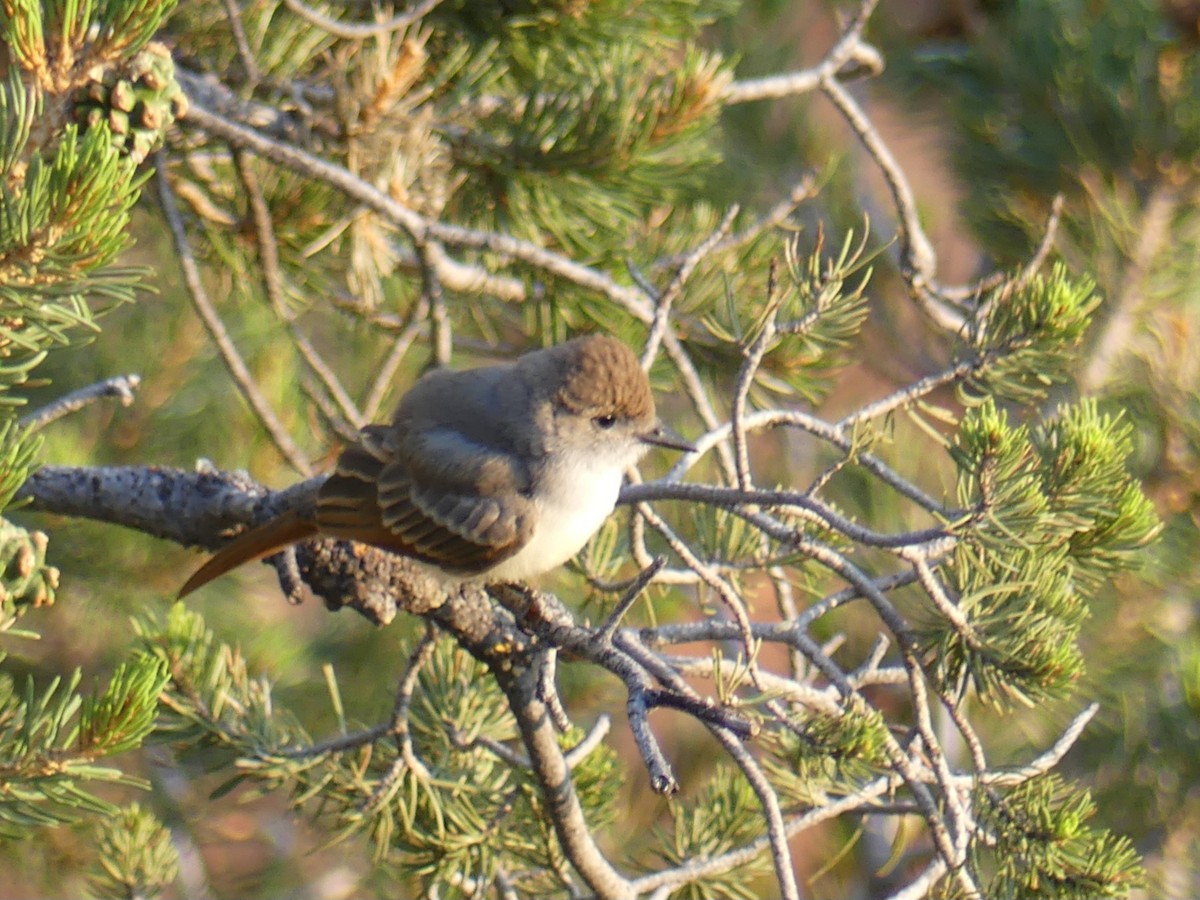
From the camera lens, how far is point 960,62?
12.9 ft

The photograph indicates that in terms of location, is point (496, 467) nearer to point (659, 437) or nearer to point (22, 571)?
point (659, 437)

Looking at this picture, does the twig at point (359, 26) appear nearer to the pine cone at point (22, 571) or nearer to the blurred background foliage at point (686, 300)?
the blurred background foliage at point (686, 300)

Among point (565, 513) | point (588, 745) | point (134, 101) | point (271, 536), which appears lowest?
point (588, 745)

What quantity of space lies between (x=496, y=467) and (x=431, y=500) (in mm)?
158

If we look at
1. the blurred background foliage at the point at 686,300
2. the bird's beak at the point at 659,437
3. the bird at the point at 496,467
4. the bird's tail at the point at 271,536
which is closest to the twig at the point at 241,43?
the blurred background foliage at the point at 686,300

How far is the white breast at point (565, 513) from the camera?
256 cm

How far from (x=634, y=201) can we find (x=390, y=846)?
54.7 inches

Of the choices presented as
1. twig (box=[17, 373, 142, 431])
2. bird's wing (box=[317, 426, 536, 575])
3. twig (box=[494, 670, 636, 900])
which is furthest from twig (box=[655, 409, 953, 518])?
twig (box=[17, 373, 142, 431])

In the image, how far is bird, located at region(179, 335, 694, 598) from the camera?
8.55 ft

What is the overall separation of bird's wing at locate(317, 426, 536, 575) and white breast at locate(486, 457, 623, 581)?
29mm

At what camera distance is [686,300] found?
9.24 ft

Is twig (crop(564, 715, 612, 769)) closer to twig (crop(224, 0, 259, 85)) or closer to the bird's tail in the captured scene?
the bird's tail

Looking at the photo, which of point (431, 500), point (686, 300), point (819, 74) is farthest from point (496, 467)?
point (819, 74)

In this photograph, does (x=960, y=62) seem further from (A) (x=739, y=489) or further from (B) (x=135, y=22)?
(B) (x=135, y=22)
